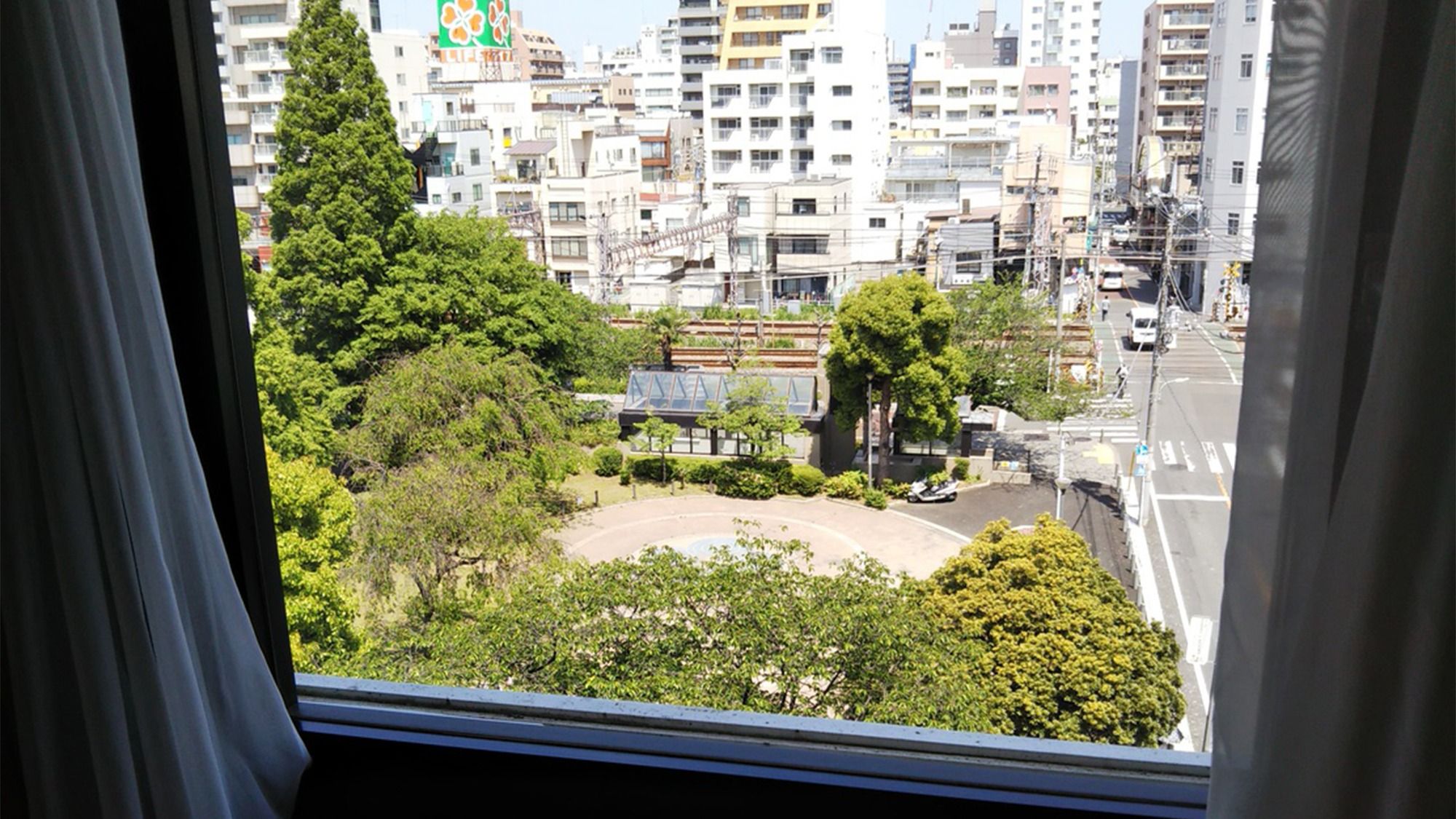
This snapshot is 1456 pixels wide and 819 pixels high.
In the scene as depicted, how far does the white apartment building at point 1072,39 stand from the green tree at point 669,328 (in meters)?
4.49

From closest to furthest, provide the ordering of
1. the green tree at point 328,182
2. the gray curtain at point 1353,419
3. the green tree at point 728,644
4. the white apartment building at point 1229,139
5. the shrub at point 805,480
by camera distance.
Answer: the gray curtain at point 1353,419
the white apartment building at point 1229,139
the green tree at point 728,644
the shrub at point 805,480
the green tree at point 328,182

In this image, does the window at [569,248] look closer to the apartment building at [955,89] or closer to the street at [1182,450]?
the street at [1182,450]

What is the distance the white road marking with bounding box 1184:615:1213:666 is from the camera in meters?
2.75

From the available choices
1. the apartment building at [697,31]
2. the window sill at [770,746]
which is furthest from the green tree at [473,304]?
the apartment building at [697,31]

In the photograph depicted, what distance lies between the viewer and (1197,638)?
2.79 metres

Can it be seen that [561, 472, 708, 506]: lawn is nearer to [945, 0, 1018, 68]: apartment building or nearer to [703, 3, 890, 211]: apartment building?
[703, 3, 890, 211]: apartment building

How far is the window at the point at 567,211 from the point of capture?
7.90 metres

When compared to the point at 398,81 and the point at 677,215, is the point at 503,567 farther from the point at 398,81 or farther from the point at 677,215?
the point at 398,81

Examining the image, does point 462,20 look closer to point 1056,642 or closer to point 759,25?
point 759,25

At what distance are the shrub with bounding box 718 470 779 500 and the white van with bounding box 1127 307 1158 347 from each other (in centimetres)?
175

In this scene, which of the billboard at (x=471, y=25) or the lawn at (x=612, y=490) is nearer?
the lawn at (x=612, y=490)

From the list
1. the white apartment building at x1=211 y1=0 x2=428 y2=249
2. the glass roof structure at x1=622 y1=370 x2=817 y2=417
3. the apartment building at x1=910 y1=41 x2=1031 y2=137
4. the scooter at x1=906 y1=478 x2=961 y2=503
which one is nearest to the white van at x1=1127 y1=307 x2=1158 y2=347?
the scooter at x1=906 y1=478 x2=961 y2=503

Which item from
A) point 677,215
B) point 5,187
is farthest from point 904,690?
point 677,215

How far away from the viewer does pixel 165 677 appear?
2.04ft
